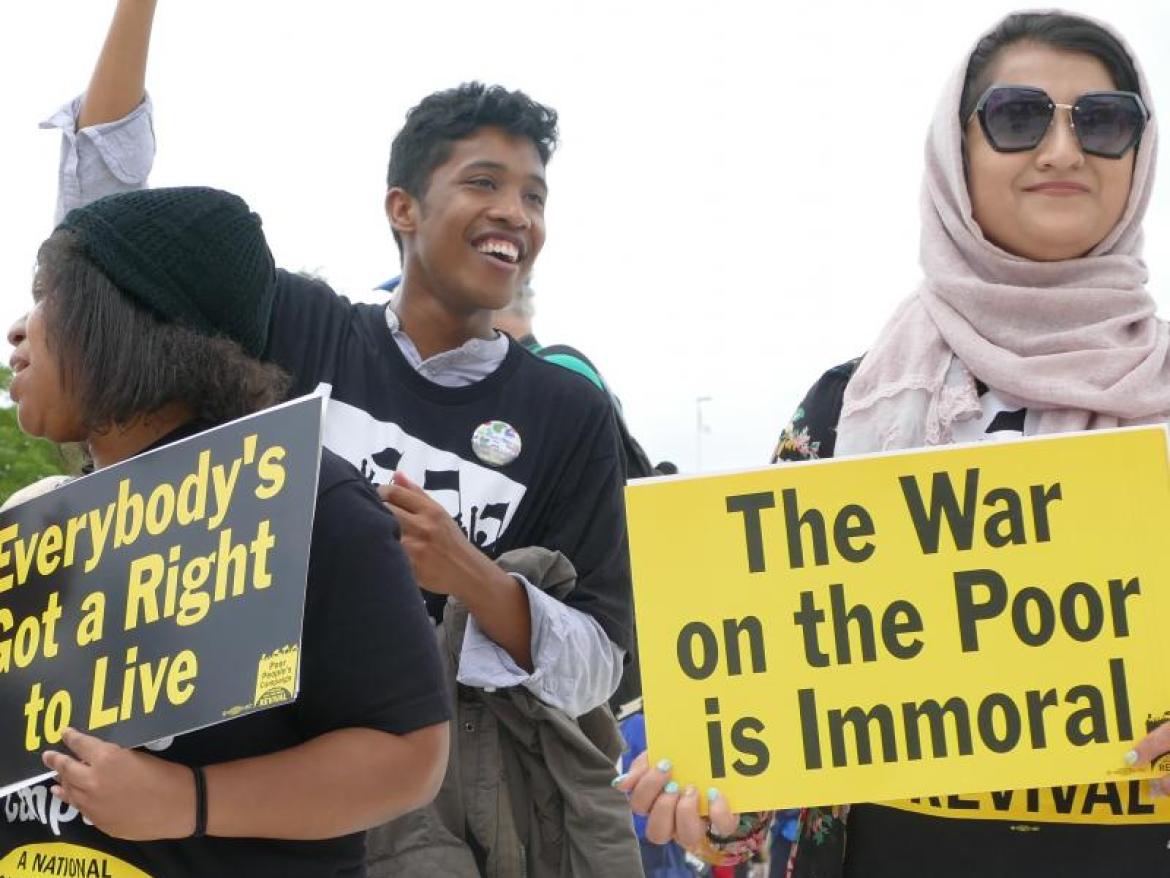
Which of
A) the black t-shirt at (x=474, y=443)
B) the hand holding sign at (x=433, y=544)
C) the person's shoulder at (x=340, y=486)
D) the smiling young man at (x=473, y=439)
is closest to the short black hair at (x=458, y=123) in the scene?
the smiling young man at (x=473, y=439)

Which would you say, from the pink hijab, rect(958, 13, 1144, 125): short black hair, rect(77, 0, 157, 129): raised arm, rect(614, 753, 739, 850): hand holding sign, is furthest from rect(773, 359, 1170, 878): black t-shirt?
rect(77, 0, 157, 129): raised arm

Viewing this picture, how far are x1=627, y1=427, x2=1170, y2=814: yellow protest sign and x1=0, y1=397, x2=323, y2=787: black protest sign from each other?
2.00ft

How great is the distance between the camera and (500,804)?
2.99 metres

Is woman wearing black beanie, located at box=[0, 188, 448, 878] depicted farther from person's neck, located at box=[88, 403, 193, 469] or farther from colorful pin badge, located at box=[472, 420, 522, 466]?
colorful pin badge, located at box=[472, 420, 522, 466]

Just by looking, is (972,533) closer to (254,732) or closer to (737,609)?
(737,609)

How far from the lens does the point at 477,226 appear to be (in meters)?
3.56

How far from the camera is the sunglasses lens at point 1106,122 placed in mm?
2566

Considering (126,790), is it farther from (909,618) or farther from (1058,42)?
(1058,42)

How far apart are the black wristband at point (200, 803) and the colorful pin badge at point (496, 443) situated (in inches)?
48.6

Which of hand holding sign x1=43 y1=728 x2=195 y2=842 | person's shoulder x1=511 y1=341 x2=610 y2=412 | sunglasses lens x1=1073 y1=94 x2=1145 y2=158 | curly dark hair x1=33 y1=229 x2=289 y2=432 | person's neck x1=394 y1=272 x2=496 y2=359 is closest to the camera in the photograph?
hand holding sign x1=43 y1=728 x2=195 y2=842

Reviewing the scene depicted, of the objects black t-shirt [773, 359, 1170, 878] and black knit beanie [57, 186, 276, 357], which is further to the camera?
black t-shirt [773, 359, 1170, 878]

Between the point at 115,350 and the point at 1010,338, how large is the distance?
148cm

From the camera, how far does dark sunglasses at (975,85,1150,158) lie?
2.57 m

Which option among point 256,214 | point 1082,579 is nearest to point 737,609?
point 1082,579
